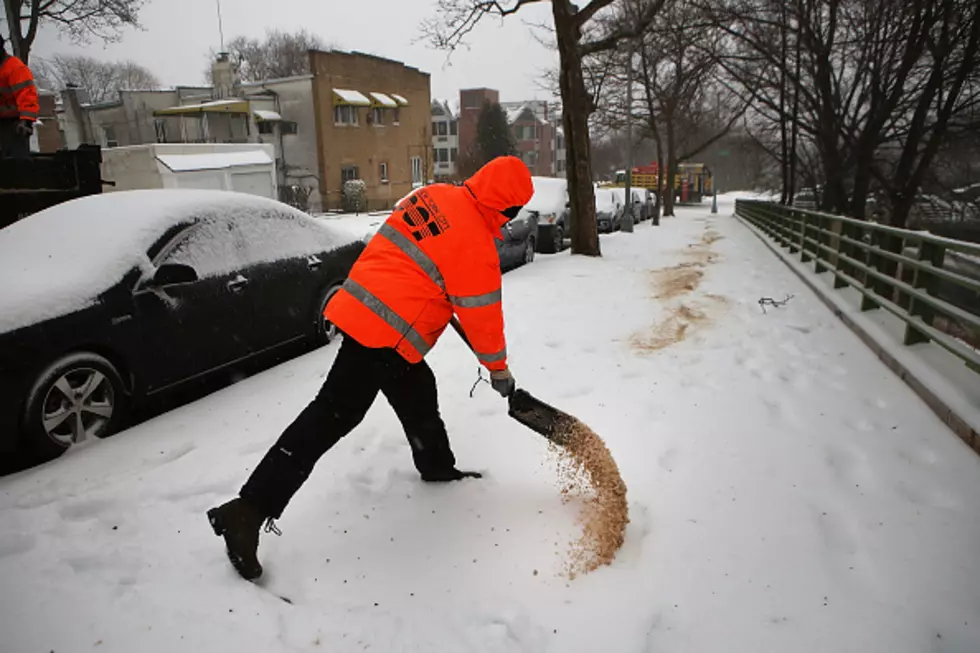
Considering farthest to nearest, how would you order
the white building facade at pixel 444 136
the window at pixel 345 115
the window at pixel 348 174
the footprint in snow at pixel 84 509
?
the white building facade at pixel 444 136
the window at pixel 348 174
the window at pixel 345 115
the footprint in snow at pixel 84 509

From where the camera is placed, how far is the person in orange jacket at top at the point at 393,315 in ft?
8.30

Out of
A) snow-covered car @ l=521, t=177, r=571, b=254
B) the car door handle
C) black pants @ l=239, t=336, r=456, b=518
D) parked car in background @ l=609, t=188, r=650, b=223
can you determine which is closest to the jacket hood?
black pants @ l=239, t=336, r=456, b=518

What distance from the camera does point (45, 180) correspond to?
Result: 5891 millimetres

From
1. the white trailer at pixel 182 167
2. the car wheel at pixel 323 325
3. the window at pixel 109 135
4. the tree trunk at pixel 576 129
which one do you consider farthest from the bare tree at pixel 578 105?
the window at pixel 109 135

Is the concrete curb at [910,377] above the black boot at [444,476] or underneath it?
above

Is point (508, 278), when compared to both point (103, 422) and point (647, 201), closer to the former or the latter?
point (103, 422)

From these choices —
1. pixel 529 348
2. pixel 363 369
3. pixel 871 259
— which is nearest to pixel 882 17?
pixel 871 259

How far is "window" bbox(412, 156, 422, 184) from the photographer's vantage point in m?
40.5

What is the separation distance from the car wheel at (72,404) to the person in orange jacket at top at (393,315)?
1663 mm

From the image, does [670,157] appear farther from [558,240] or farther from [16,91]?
[16,91]

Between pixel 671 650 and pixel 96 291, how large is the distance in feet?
12.4

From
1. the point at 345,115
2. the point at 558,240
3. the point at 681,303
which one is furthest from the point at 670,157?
the point at 681,303

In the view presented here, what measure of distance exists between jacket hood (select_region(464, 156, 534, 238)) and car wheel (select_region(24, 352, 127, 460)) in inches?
105

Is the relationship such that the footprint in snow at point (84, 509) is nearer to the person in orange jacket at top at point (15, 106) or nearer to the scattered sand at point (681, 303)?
the scattered sand at point (681, 303)
